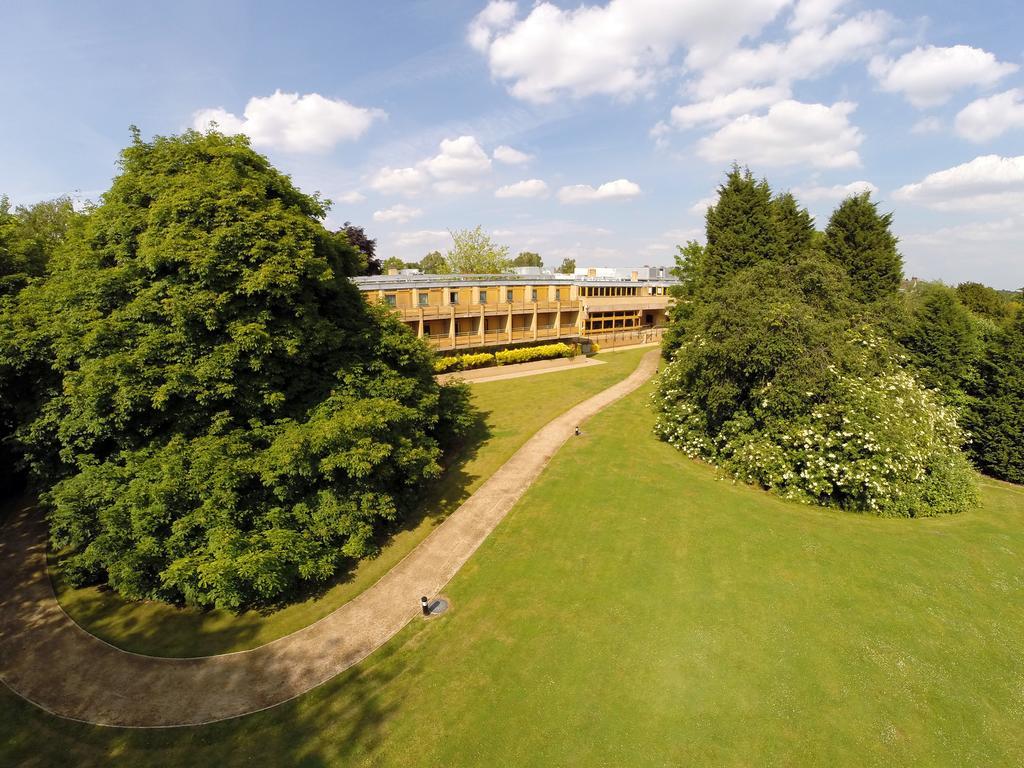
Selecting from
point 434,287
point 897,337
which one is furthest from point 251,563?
point 897,337

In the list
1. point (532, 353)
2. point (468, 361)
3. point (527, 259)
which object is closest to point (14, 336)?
point (468, 361)

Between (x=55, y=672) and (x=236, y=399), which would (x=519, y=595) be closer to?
(x=236, y=399)

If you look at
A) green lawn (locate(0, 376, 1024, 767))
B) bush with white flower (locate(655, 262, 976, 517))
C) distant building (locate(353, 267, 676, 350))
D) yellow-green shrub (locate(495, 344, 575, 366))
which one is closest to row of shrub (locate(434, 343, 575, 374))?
Result: yellow-green shrub (locate(495, 344, 575, 366))

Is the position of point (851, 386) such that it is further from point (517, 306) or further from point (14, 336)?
point (14, 336)

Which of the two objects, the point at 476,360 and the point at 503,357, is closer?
the point at 476,360

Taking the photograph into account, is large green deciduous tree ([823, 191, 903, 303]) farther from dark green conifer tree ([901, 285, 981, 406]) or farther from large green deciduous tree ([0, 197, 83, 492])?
large green deciduous tree ([0, 197, 83, 492])

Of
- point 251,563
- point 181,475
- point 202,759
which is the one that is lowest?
point 202,759

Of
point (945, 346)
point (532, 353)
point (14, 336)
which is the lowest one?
point (532, 353)
